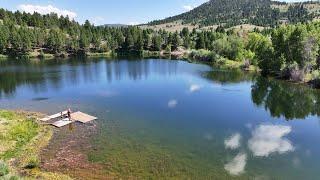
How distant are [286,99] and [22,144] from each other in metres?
52.5

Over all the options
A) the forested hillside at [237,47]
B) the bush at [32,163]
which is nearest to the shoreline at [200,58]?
the forested hillside at [237,47]

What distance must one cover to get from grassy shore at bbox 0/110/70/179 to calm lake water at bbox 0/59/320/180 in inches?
224

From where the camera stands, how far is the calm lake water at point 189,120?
37.3 metres

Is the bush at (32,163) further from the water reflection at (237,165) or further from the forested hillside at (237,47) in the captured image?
the forested hillside at (237,47)

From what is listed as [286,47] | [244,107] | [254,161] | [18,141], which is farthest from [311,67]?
[18,141]

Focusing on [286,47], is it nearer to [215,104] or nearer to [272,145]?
[215,104]

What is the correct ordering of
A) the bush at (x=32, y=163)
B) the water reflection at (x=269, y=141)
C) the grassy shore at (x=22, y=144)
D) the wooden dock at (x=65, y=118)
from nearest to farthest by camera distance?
the grassy shore at (x=22, y=144) < the bush at (x=32, y=163) < the water reflection at (x=269, y=141) < the wooden dock at (x=65, y=118)

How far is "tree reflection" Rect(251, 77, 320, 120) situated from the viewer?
63.2 m

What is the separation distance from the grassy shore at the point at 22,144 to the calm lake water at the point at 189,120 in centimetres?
569

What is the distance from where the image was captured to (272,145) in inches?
1735

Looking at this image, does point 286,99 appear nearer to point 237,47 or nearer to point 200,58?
point 237,47

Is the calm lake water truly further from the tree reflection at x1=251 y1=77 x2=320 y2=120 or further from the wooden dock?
the wooden dock

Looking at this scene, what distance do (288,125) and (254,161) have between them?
18.8 meters

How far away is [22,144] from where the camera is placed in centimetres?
4181
